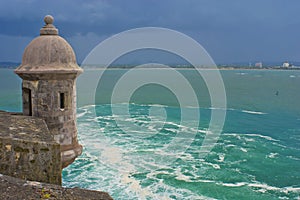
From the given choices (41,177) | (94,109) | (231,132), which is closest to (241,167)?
(231,132)

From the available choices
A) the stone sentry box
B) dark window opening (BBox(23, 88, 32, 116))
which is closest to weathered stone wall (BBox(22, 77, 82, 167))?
the stone sentry box

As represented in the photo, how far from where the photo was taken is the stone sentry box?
8.09m

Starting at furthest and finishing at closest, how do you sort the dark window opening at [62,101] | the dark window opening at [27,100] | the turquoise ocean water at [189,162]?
1. the turquoise ocean water at [189,162]
2. the dark window opening at [27,100]
3. the dark window opening at [62,101]

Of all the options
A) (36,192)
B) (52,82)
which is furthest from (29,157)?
(52,82)

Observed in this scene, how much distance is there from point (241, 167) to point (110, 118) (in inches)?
608

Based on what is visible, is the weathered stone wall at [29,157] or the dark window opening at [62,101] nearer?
the weathered stone wall at [29,157]

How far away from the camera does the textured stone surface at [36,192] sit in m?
3.96

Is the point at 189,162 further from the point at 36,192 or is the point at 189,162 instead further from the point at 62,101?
the point at 36,192

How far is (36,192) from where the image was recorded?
407 centimetres

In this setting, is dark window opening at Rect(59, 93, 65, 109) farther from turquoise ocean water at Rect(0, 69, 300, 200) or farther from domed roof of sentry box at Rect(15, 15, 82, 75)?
turquoise ocean water at Rect(0, 69, 300, 200)

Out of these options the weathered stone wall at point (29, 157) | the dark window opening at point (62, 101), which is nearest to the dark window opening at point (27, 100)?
the dark window opening at point (62, 101)

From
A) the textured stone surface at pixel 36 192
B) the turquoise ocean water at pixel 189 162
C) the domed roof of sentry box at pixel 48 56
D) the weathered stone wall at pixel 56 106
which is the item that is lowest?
the turquoise ocean water at pixel 189 162

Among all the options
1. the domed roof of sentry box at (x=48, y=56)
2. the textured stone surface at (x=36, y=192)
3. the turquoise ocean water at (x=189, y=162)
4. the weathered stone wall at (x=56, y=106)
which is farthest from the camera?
the turquoise ocean water at (x=189, y=162)

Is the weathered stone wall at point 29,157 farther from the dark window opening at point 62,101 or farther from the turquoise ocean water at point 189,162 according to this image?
the turquoise ocean water at point 189,162
